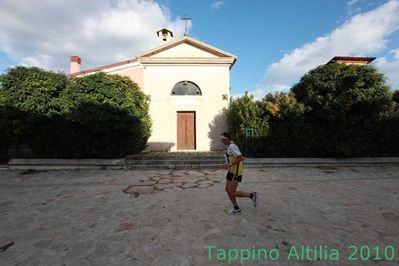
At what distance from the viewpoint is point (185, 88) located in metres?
15.1

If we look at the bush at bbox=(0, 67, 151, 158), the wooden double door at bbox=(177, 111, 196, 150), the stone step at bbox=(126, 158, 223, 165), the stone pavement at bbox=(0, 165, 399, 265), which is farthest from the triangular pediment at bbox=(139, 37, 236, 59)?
the stone pavement at bbox=(0, 165, 399, 265)

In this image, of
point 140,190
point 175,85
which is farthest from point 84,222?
point 175,85

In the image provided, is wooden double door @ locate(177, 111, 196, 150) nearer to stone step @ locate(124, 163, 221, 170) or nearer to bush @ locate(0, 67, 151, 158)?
bush @ locate(0, 67, 151, 158)

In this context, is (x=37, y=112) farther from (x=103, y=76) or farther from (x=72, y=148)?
(x=103, y=76)

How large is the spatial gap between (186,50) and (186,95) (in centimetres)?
293

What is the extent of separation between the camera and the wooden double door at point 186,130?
1492 cm

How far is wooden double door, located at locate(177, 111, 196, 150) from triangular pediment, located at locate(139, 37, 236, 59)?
3.68 meters

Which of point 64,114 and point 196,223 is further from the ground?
point 64,114

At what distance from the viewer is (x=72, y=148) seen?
10742 mm

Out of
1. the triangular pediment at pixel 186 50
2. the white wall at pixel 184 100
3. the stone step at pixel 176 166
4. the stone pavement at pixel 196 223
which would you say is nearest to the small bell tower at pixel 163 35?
the triangular pediment at pixel 186 50

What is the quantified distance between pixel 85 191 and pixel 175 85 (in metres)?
9.58

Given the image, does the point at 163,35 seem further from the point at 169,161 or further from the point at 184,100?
the point at 169,161

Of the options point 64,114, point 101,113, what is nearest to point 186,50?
point 101,113

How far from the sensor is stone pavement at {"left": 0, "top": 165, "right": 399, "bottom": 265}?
124 inches
